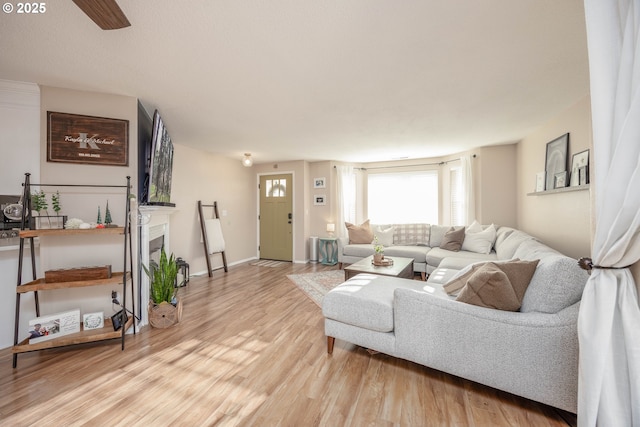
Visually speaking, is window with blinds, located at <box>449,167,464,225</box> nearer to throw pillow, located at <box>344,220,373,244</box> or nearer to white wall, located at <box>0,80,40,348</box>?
throw pillow, located at <box>344,220,373,244</box>

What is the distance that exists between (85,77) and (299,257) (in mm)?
4456

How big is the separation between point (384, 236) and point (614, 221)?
158 inches

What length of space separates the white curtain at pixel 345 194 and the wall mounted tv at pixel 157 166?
3458 mm

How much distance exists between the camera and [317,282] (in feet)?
13.5

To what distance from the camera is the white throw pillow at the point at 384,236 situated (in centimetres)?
497

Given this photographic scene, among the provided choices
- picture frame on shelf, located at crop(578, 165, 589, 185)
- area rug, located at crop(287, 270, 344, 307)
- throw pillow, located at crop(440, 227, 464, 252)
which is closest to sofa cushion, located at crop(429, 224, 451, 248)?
throw pillow, located at crop(440, 227, 464, 252)

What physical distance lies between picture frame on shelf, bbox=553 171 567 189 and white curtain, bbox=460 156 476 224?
1600 millimetres

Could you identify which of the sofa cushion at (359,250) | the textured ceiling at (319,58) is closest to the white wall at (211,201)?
the textured ceiling at (319,58)

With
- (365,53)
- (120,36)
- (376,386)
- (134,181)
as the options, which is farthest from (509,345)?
(134,181)

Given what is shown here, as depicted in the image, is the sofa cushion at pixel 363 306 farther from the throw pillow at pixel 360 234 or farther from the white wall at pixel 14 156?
the throw pillow at pixel 360 234

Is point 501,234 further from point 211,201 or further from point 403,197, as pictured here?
point 211,201

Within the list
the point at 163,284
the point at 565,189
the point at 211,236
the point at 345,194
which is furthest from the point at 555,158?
the point at 211,236

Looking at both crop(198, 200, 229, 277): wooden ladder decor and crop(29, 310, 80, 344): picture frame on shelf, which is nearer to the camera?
crop(29, 310, 80, 344): picture frame on shelf

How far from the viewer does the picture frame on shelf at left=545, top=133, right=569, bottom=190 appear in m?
2.84
